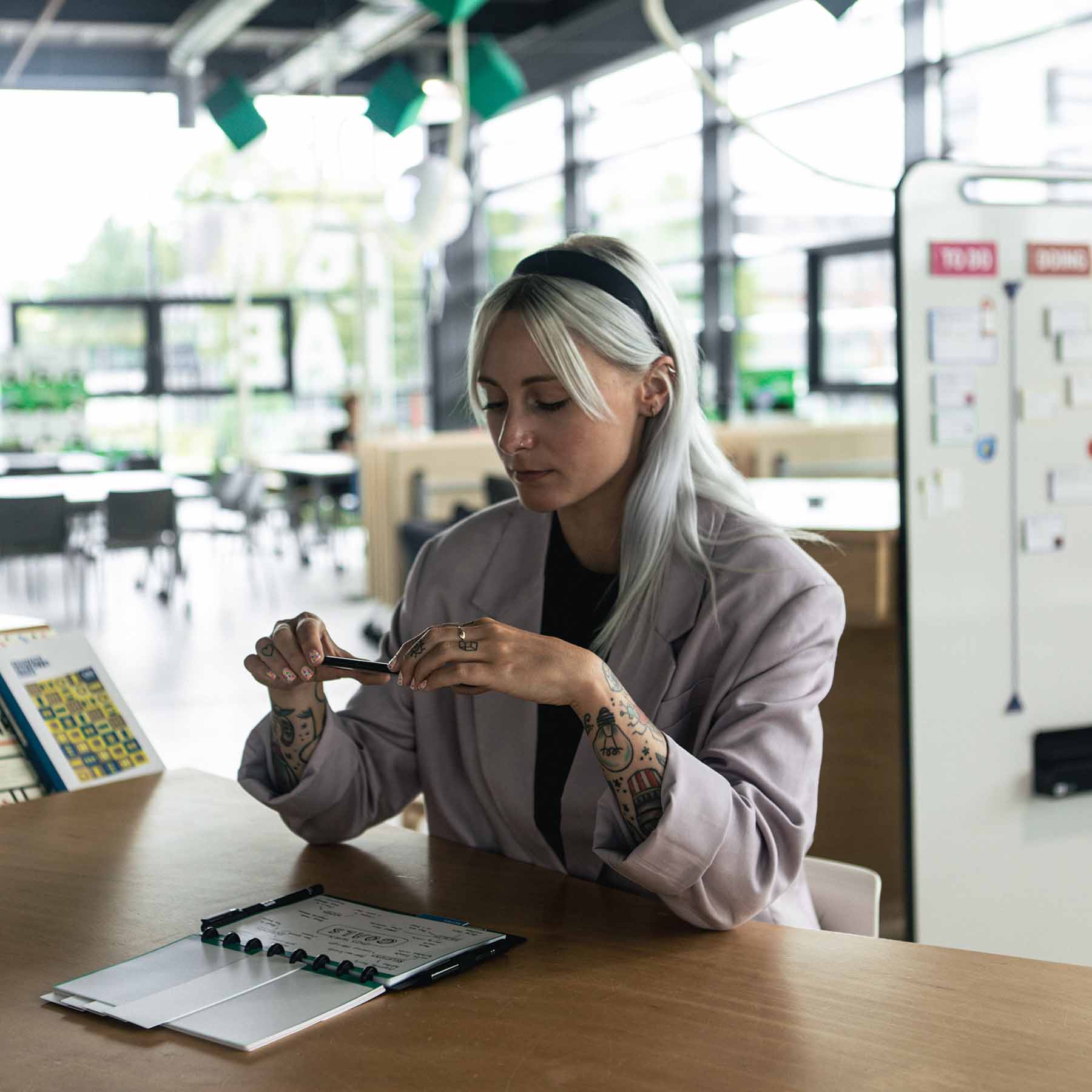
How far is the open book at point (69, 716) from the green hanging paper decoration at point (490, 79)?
612cm

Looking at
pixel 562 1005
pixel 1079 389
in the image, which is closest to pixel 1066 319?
pixel 1079 389

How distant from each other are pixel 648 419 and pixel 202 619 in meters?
7.69

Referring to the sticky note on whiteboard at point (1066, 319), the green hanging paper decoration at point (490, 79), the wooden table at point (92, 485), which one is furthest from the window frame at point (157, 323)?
the sticky note on whiteboard at point (1066, 319)

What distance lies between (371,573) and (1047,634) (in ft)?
19.8

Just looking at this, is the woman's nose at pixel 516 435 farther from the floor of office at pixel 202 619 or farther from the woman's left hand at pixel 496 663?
the floor of office at pixel 202 619

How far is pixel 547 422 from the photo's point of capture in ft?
6.05

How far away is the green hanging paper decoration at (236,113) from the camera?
9.46 meters

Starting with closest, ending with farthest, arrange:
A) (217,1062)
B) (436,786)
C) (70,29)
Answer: (217,1062)
(436,786)
(70,29)

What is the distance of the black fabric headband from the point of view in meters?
1.86

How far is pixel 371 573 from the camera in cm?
884

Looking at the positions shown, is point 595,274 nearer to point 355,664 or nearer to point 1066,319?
point 355,664

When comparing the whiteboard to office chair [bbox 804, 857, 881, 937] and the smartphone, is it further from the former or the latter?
the smartphone

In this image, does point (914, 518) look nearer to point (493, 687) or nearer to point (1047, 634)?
point (1047, 634)

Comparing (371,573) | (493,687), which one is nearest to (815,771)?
(493,687)
